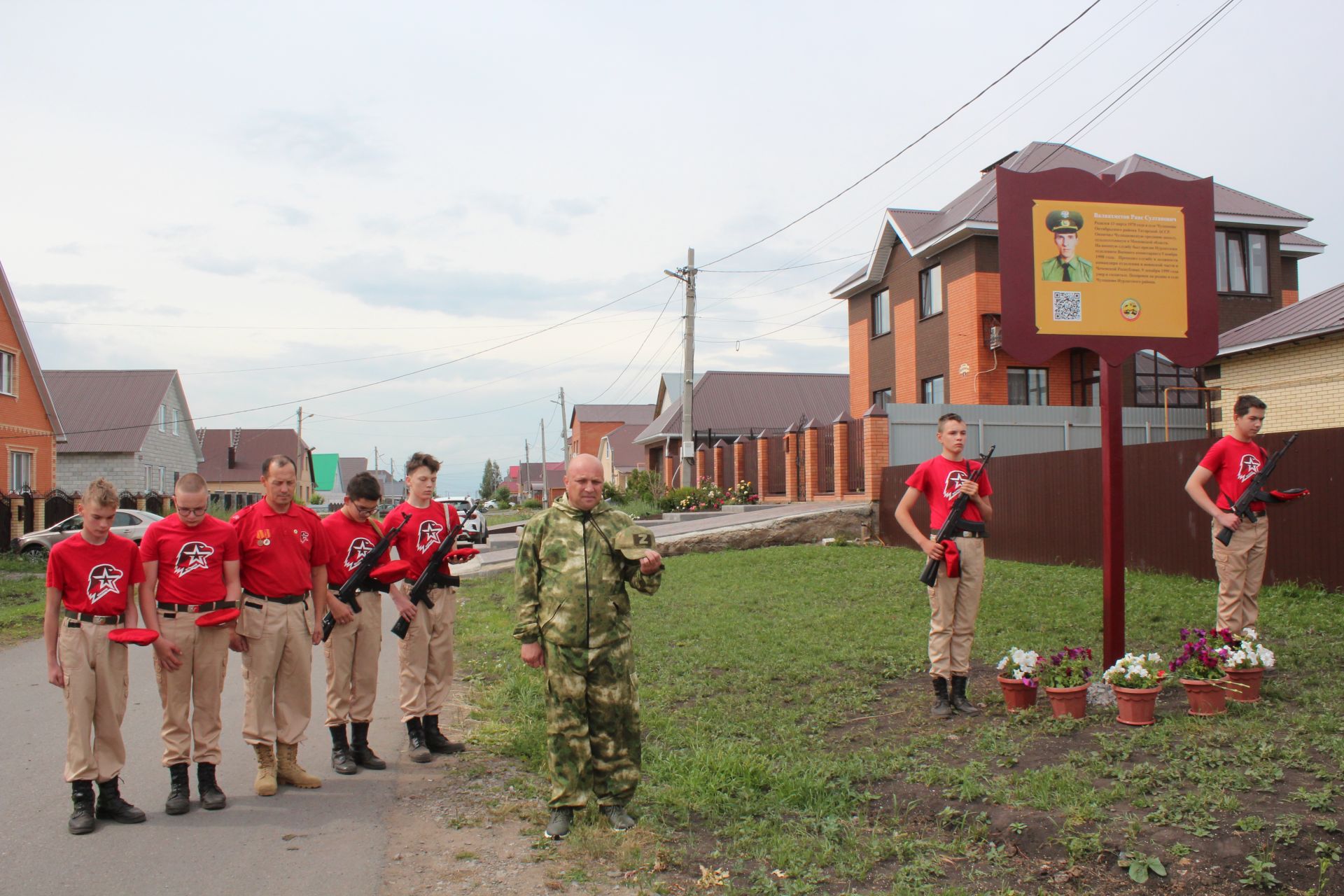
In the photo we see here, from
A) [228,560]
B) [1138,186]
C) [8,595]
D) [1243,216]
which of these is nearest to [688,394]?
[1243,216]

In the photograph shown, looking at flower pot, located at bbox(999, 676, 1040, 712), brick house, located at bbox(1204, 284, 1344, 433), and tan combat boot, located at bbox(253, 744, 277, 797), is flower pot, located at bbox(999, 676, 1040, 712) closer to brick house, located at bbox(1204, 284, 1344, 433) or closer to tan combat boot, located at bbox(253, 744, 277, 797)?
tan combat boot, located at bbox(253, 744, 277, 797)

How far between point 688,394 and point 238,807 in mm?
22081

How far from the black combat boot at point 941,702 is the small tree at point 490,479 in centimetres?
12908

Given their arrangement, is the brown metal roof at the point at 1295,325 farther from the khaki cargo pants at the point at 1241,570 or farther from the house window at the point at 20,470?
the house window at the point at 20,470

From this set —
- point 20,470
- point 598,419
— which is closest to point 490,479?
point 598,419

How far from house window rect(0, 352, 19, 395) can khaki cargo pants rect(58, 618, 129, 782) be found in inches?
1073

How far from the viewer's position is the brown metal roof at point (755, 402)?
4444 cm

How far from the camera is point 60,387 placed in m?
46.1

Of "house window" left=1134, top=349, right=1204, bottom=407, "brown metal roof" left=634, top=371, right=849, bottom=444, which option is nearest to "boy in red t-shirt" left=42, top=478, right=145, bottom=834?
"house window" left=1134, top=349, right=1204, bottom=407

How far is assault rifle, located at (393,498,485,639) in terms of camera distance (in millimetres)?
6195

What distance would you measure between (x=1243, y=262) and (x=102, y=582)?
26.6m

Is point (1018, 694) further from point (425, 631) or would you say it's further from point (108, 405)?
point (108, 405)

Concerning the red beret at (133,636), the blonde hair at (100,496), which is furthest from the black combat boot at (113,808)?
the blonde hair at (100,496)

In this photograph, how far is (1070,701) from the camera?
19.6 ft
